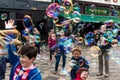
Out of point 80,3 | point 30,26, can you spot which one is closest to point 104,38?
point 30,26

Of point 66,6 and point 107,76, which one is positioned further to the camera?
point 66,6

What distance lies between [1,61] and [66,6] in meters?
7.21

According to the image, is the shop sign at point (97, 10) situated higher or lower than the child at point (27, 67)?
lower

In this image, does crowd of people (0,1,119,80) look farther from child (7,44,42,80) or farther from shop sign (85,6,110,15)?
shop sign (85,6,110,15)

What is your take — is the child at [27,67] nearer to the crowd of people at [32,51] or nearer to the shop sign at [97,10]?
Result: the crowd of people at [32,51]

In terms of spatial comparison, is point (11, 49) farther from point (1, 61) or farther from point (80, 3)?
point (80, 3)

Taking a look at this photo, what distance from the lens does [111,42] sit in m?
10.6

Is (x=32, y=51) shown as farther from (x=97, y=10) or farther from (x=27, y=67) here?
(x=97, y=10)

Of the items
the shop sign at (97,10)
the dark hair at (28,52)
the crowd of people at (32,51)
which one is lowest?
the shop sign at (97,10)

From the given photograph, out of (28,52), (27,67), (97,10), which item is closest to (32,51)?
(28,52)

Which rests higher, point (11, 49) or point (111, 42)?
point (11, 49)

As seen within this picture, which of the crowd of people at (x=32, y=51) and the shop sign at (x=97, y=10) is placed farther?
the shop sign at (x=97, y=10)

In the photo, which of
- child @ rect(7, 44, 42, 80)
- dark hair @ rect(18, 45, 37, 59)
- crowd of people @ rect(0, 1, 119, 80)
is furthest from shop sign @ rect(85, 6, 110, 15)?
dark hair @ rect(18, 45, 37, 59)

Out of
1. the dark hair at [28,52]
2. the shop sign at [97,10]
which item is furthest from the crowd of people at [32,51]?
the shop sign at [97,10]
